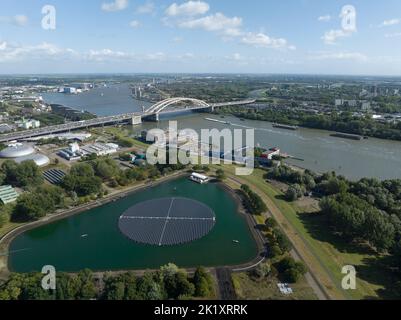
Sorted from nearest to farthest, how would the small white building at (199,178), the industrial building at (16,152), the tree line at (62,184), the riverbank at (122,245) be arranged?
the riverbank at (122,245), the tree line at (62,184), the small white building at (199,178), the industrial building at (16,152)

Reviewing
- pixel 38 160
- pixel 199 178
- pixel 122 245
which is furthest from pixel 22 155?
pixel 122 245

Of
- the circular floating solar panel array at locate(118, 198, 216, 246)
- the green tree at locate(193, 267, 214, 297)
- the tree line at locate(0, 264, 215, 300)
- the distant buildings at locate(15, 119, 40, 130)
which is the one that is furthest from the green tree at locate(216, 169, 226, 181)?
the distant buildings at locate(15, 119, 40, 130)

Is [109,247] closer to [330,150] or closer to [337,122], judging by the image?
[330,150]

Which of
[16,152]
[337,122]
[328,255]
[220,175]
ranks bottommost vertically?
[328,255]

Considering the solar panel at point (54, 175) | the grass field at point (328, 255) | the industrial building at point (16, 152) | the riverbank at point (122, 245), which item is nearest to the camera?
the grass field at point (328, 255)

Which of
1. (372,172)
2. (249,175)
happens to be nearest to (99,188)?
(249,175)

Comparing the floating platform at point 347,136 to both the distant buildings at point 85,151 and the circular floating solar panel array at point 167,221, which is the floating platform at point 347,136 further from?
the distant buildings at point 85,151

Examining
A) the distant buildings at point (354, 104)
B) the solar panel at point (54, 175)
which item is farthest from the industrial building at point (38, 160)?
the distant buildings at point (354, 104)
